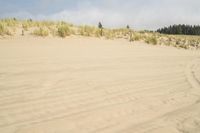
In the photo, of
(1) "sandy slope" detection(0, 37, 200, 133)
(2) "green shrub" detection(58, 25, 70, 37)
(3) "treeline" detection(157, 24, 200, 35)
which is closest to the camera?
(1) "sandy slope" detection(0, 37, 200, 133)

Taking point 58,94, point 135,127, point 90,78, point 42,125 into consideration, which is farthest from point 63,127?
point 90,78

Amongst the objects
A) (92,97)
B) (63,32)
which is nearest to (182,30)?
(63,32)

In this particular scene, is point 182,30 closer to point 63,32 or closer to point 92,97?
point 63,32

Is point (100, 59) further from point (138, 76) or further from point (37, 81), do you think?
point (37, 81)

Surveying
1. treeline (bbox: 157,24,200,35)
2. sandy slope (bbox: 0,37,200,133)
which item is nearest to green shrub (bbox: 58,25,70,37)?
sandy slope (bbox: 0,37,200,133)

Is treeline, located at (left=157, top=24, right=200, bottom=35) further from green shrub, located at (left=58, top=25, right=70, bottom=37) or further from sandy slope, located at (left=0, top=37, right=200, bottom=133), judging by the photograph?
sandy slope, located at (left=0, top=37, right=200, bottom=133)

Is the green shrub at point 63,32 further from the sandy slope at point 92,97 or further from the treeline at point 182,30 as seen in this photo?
the treeline at point 182,30

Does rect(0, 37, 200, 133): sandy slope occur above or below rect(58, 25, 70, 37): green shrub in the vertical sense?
below

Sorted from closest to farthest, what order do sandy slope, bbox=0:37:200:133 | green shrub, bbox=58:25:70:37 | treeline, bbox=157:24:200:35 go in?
1. sandy slope, bbox=0:37:200:133
2. green shrub, bbox=58:25:70:37
3. treeline, bbox=157:24:200:35

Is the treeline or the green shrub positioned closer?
the green shrub

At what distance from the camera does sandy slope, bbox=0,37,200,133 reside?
3.67 meters

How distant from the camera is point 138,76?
21.3 ft

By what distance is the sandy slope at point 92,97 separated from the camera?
3.67m

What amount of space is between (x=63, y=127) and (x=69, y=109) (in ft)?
1.99
